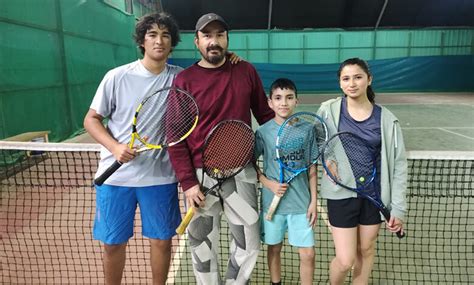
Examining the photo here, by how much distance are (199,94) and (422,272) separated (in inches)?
81.8

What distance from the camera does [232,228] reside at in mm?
1970

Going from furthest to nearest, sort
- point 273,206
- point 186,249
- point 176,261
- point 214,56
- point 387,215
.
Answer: point 186,249, point 176,261, point 273,206, point 387,215, point 214,56

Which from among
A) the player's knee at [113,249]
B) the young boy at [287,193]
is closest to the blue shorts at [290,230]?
the young boy at [287,193]

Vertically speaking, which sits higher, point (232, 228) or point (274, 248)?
point (232, 228)

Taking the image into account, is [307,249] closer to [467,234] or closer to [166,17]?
[166,17]

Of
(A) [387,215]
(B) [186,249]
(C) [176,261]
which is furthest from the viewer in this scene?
(B) [186,249]

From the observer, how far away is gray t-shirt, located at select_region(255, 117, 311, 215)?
6.79ft

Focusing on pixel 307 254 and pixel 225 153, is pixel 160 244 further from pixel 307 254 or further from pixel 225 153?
pixel 307 254

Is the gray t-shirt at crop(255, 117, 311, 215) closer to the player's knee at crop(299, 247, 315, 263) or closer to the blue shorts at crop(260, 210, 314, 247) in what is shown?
the blue shorts at crop(260, 210, 314, 247)

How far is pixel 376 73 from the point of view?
723 inches

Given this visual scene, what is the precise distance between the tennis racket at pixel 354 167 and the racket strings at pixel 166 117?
730mm

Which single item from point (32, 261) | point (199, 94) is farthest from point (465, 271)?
point (32, 261)

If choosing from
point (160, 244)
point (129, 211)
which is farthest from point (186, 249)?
point (129, 211)

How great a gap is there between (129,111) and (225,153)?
1.87ft
